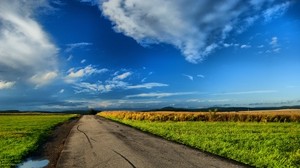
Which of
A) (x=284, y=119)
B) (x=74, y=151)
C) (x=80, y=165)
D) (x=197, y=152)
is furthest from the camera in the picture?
(x=284, y=119)

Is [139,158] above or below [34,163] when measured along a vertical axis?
above

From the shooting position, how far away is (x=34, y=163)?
50.6 ft

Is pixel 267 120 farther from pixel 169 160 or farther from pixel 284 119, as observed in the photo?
pixel 169 160

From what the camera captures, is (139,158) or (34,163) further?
(34,163)

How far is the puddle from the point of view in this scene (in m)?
14.7

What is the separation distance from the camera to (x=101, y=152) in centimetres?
1652

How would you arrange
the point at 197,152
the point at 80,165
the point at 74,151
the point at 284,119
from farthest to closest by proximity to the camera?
the point at 284,119 < the point at 74,151 < the point at 197,152 < the point at 80,165

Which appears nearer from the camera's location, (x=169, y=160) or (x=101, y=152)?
(x=169, y=160)

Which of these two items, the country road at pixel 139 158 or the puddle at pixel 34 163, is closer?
the country road at pixel 139 158

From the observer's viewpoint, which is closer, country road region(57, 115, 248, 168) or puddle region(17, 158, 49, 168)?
country road region(57, 115, 248, 168)

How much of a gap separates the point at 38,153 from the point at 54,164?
4919mm

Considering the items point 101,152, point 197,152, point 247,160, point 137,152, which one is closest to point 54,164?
point 101,152

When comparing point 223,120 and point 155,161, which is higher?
point 223,120

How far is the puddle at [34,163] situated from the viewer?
14684mm
